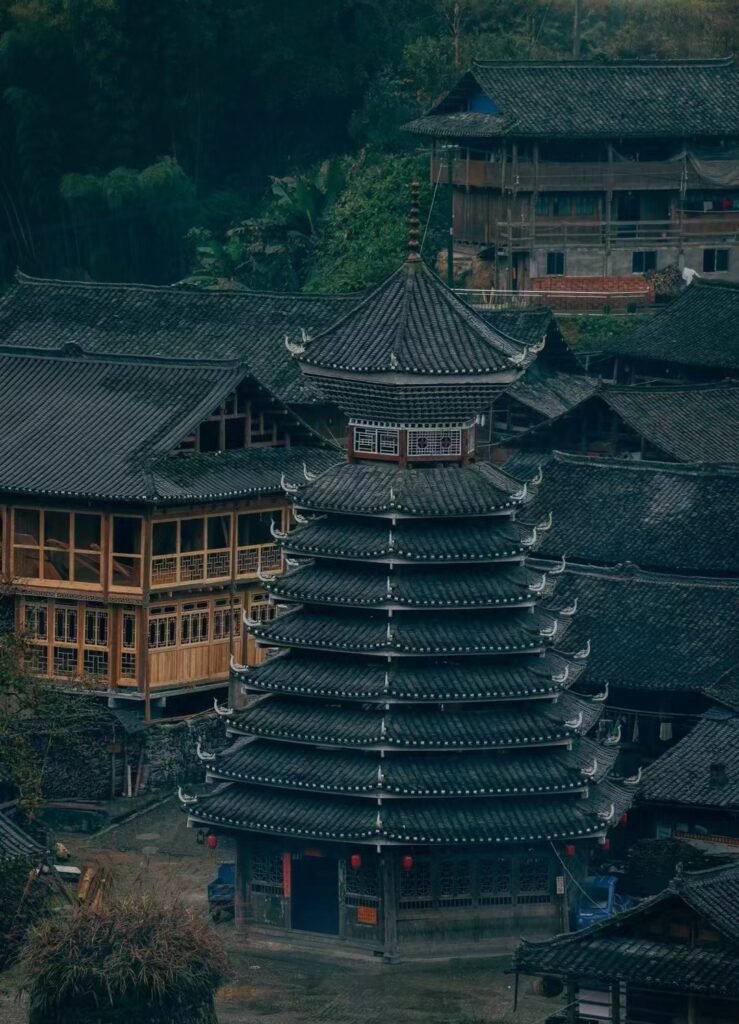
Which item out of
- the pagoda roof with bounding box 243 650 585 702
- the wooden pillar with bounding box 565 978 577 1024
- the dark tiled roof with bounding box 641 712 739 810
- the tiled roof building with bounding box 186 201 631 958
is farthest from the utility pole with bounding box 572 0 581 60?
the wooden pillar with bounding box 565 978 577 1024

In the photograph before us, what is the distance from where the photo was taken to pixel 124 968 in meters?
65.6

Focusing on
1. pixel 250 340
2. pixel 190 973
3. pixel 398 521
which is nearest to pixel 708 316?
pixel 250 340

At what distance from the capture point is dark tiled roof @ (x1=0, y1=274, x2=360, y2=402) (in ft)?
329

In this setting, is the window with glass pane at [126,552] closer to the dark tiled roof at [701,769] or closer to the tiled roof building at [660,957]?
the dark tiled roof at [701,769]

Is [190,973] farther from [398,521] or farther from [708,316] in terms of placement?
[708,316]

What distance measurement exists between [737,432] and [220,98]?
40512 millimetres

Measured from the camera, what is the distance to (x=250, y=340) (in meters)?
101

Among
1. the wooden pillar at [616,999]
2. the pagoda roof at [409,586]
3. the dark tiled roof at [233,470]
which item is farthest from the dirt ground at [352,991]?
the dark tiled roof at [233,470]

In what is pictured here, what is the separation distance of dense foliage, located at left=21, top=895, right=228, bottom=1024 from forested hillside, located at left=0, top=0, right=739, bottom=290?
5554 cm

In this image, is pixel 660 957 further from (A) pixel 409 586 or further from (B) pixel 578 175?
(B) pixel 578 175

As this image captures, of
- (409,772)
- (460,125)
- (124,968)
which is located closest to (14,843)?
(124,968)

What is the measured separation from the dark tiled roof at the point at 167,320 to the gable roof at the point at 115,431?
759cm

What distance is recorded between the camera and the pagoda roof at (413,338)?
75188 millimetres

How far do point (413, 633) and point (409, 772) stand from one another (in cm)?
332
